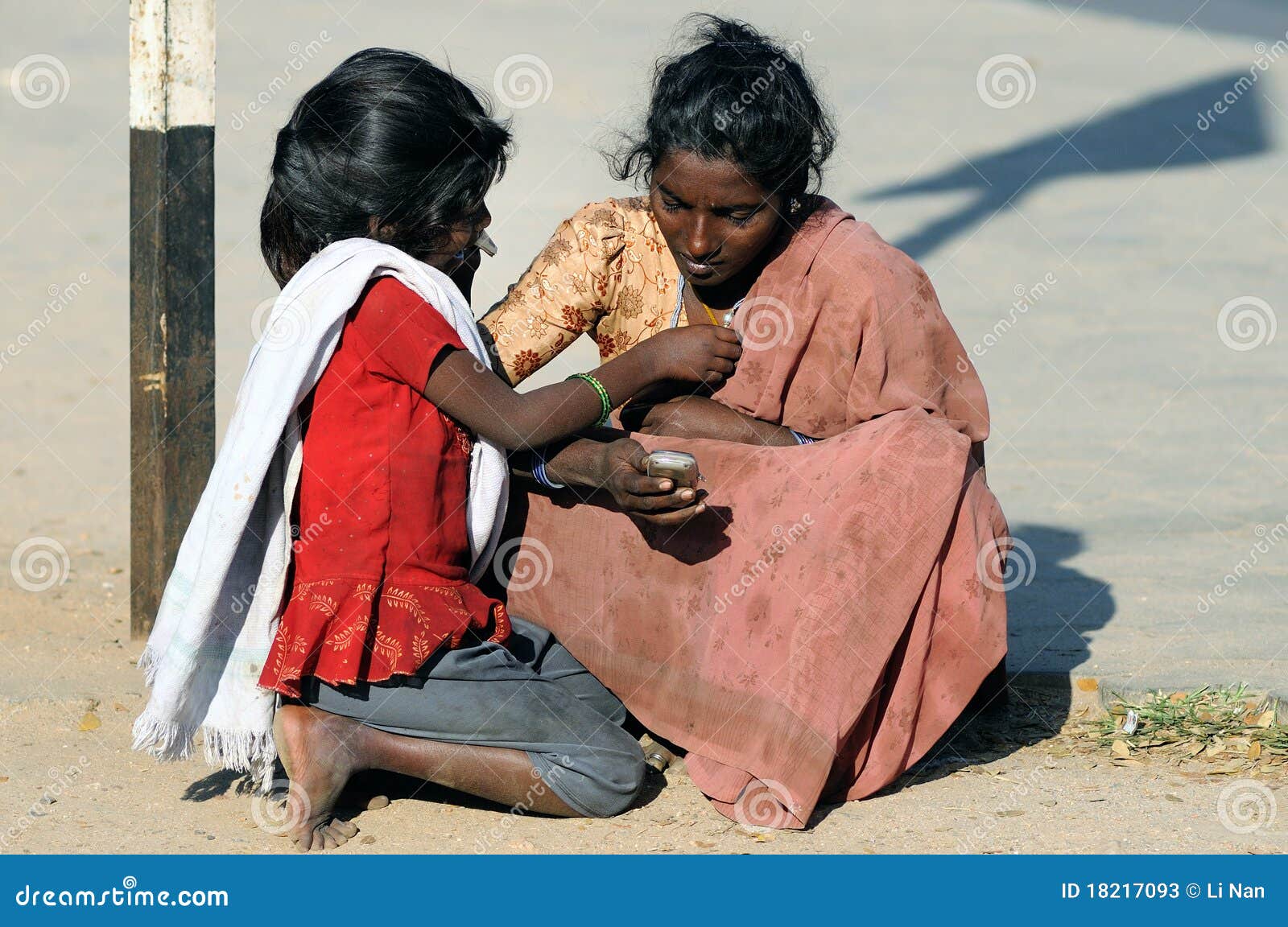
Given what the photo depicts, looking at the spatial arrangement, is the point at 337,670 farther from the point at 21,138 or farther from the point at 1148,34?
the point at 1148,34

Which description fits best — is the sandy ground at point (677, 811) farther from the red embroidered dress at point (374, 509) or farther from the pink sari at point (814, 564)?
the red embroidered dress at point (374, 509)

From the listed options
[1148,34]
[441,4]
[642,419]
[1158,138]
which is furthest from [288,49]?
[642,419]

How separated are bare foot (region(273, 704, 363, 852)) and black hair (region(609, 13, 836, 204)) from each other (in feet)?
5.21

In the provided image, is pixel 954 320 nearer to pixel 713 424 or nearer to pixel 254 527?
pixel 713 424

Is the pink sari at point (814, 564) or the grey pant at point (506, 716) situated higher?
the pink sari at point (814, 564)

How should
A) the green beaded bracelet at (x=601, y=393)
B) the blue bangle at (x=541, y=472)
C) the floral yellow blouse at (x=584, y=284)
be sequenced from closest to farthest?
the green beaded bracelet at (x=601, y=393)
the blue bangle at (x=541, y=472)
the floral yellow blouse at (x=584, y=284)

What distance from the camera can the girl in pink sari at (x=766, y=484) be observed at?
10.8 ft

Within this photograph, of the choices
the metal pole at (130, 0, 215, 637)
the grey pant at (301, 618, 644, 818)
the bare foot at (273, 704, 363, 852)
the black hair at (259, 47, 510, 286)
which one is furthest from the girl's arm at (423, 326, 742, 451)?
the metal pole at (130, 0, 215, 637)

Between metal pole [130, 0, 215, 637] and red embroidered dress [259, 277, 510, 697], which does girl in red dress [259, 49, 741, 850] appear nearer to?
red embroidered dress [259, 277, 510, 697]

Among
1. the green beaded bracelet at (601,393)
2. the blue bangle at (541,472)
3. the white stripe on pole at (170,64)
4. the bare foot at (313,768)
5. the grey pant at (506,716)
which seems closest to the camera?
the bare foot at (313,768)

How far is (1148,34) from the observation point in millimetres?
16922

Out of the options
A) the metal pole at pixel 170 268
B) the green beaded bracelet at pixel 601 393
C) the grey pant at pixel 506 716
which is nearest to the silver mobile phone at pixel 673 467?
the green beaded bracelet at pixel 601 393

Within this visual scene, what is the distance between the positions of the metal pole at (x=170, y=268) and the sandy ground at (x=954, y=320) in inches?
22.1

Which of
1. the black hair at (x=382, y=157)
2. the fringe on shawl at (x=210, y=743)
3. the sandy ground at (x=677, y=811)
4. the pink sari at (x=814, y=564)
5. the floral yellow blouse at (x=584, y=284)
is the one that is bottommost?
the sandy ground at (x=677, y=811)
